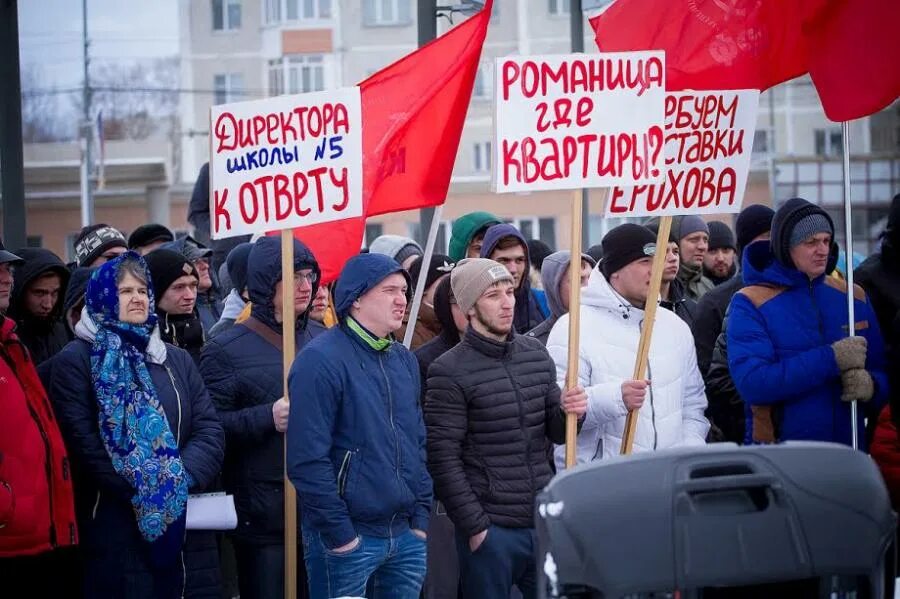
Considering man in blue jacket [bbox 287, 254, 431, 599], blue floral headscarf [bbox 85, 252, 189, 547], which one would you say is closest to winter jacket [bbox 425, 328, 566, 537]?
man in blue jacket [bbox 287, 254, 431, 599]

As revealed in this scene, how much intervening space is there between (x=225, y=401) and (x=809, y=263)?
113 inches

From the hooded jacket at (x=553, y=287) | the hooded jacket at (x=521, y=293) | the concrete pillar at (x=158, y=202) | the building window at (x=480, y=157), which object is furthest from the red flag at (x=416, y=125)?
the concrete pillar at (x=158, y=202)

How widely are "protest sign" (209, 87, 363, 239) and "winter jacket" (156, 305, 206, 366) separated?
0.79 m

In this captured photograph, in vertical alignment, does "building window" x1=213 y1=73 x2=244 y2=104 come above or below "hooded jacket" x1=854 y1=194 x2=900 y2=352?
above

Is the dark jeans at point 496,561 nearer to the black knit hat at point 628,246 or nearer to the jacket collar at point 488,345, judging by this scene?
the jacket collar at point 488,345

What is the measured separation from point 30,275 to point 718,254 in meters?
5.03

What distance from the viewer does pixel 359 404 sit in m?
6.22

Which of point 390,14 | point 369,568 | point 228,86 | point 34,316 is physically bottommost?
point 369,568

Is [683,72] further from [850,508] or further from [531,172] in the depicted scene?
[850,508]

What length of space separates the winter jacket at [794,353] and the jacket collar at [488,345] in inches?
47.7

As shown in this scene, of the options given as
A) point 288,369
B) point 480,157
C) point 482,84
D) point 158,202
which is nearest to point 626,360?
point 288,369

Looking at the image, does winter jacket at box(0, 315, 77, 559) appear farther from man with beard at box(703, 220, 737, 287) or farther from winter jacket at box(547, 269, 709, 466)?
man with beard at box(703, 220, 737, 287)

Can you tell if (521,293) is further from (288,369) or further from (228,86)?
(228,86)

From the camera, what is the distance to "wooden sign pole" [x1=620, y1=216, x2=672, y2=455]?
6.79 m
